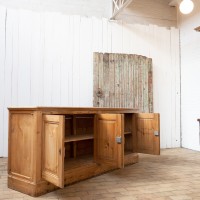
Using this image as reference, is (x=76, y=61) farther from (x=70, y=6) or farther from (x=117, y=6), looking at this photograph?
(x=117, y=6)

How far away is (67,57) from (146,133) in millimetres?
2303

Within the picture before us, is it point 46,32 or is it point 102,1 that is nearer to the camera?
point 46,32

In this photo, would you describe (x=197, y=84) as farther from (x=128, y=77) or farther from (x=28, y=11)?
(x=28, y=11)

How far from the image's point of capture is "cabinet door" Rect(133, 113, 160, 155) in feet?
11.3

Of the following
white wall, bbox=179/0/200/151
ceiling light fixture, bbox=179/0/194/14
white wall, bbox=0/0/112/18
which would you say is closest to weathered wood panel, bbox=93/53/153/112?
white wall, bbox=179/0/200/151

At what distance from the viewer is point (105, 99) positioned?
486 centimetres

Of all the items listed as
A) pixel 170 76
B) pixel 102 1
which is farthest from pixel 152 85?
pixel 102 1

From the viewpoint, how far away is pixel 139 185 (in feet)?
8.77

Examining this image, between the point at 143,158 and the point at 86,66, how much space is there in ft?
7.09

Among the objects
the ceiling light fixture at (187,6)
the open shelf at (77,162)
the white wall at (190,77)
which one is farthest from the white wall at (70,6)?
the open shelf at (77,162)

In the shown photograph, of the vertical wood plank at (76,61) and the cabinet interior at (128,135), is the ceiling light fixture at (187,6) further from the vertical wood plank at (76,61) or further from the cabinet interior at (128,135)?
the cabinet interior at (128,135)

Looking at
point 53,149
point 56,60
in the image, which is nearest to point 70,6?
point 56,60

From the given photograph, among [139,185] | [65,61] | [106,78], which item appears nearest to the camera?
[139,185]

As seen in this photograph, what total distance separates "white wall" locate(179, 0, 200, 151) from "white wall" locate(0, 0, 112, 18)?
1.83m
